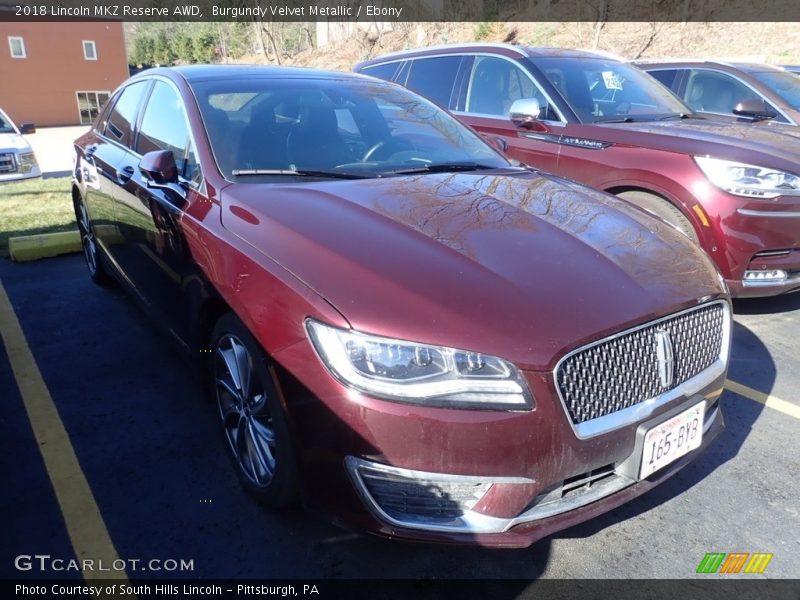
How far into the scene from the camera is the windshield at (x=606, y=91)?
4.96 meters

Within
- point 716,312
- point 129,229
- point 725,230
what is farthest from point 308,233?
point 725,230

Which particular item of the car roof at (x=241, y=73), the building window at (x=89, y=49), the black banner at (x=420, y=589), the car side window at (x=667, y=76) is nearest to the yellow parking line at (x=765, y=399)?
the black banner at (x=420, y=589)

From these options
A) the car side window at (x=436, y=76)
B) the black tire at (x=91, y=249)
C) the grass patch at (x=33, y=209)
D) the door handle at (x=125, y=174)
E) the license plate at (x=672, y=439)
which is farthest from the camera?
the grass patch at (x=33, y=209)

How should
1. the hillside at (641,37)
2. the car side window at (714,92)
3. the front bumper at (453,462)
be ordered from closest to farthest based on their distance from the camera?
the front bumper at (453,462) < the car side window at (714,92) < the hillside at (641,37)

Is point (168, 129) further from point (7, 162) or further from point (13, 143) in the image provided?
point (13, 143)

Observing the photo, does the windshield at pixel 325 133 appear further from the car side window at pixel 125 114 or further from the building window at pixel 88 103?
the building window at pixel 88 103

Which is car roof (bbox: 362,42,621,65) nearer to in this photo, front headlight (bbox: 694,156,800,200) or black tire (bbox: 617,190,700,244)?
black tire (bbox: 617,190,700,244)

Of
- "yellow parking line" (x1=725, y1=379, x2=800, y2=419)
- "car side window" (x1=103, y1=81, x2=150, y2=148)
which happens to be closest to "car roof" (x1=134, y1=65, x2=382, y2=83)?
"car side window" (x1=103, y1=81, x2=150, y2=148)

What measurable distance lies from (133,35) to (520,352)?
64514 mm

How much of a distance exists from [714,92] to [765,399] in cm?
508

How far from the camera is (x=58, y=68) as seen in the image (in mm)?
31844

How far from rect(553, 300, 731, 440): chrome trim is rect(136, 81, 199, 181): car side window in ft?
6.32

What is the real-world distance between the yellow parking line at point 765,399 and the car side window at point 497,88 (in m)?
2.58

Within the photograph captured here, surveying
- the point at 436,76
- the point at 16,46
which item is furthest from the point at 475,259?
the point at 16,46
